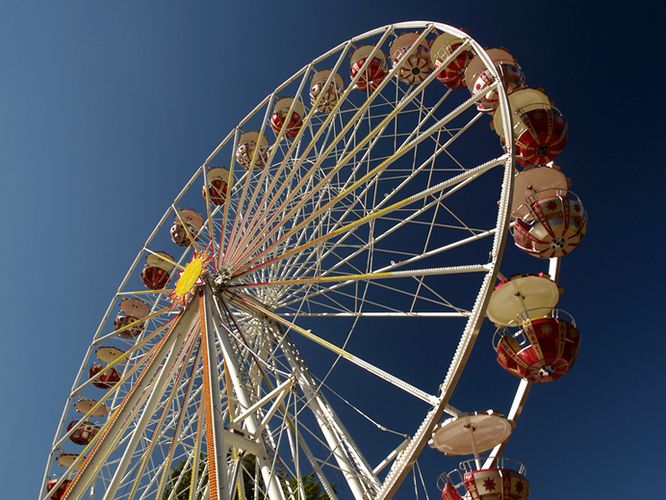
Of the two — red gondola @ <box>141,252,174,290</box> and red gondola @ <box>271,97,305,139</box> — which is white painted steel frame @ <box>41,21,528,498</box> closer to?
red gondola @ <box>271,97,305,139</box>

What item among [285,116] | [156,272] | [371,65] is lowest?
[156,272]

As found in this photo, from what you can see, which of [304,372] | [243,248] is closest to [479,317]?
[304,372]

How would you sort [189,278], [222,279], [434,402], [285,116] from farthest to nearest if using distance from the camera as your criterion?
1. [285,116]
2. [189,278]
3. [222,279]
4. [434,402]

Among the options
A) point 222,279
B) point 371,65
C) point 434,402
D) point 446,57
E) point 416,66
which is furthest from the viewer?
point 371,65

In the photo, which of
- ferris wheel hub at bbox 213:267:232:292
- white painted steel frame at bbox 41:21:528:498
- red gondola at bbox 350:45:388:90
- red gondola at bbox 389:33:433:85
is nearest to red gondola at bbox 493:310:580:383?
white painted steel frame at bbox 41:21:528:498

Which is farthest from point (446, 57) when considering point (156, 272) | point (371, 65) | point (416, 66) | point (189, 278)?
point (156, 272)

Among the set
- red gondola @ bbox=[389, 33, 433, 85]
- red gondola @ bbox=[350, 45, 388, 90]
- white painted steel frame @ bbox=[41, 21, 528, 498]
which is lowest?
white painted steel frame @ bbox=[41, 21, 528, 498]

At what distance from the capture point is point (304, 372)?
9.00 meters

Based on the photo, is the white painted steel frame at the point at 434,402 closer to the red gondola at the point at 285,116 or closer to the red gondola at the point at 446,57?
the red gondola at the point at 446,57

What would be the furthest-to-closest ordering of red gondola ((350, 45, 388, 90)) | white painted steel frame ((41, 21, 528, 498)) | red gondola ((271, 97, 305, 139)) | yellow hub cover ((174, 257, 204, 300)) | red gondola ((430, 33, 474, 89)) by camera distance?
1. red gondola ((271, 97, 305, 139))
2. red gondola ((350, 45, 388, 90))
3. red gondola ((430, 33, 474, 89))
4. yellow hub cover ((174, 257, 204, 300))
5. white painted steel frame ((41, 21, 528, 498))

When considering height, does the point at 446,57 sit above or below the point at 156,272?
above

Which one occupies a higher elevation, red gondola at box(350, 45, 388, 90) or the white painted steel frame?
red gondola at box(350, 45, 388, 90)

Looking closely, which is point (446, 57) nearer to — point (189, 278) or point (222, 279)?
point (222, 279)

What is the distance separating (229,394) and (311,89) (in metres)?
8.23
